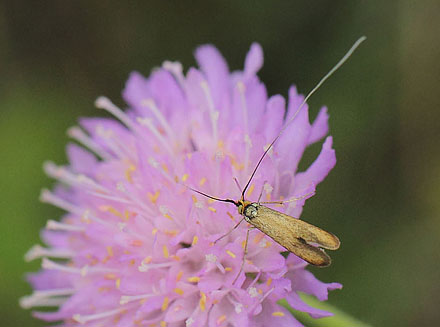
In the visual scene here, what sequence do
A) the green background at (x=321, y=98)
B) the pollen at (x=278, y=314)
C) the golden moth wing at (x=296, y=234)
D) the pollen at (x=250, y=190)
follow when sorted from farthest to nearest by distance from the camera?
the green background at (x=321, y=98)
the pollen at (x=250, y=190)
the pollen at (x=278, y=314)
the golden moth wing at (x=296, y=234)

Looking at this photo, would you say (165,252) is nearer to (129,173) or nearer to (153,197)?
(153,197)

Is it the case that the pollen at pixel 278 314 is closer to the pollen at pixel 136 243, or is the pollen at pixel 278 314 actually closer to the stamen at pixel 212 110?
the pollen at pixel 136 243

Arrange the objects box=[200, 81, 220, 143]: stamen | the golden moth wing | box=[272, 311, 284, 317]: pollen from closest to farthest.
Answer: the golden moth wing
box=[272, 311, 284, 317]: pollen
box=[200, 81, 220, 143]: stamen

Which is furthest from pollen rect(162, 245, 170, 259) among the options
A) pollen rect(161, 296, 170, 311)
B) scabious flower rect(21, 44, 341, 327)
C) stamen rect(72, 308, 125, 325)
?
stamen rect(72, 308, 125, 325)

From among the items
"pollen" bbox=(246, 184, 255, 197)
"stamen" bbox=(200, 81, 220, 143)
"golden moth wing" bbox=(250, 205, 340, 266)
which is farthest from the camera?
"stamen" bbox=(200, 81, 220, 143)

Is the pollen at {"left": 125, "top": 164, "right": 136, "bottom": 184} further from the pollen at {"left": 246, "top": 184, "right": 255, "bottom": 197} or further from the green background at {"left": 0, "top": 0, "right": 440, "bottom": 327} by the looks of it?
the green background at {"left": 0, "top": 0, "right": 440, "bottom": 327}

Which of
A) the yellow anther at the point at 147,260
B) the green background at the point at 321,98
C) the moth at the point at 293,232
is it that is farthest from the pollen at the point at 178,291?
the green background at the point at 321,98
